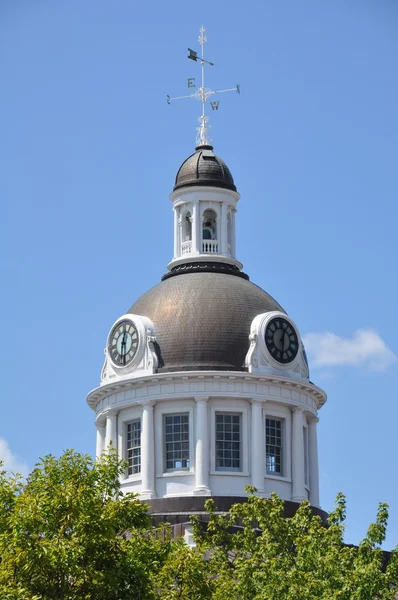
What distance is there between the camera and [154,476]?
3356 inches

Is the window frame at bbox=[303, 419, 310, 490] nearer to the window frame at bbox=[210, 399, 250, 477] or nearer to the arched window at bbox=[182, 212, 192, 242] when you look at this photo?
the window frame at bbox=[210, 399, 250, 477]

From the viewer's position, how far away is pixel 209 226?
92.3m

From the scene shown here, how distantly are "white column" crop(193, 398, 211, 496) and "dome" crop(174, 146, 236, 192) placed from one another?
38.6 feet

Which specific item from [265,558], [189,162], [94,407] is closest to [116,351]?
[94,407]

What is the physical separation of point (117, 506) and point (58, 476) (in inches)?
83.4

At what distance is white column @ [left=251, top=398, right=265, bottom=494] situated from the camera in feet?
279

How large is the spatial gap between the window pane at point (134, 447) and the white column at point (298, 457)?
6908mm

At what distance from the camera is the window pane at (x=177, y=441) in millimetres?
85625

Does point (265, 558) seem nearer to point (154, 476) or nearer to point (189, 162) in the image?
point (154, 476)

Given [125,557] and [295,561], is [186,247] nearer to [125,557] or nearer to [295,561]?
[295,561]

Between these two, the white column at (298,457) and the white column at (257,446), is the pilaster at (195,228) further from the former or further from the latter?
the white column at (298,457)

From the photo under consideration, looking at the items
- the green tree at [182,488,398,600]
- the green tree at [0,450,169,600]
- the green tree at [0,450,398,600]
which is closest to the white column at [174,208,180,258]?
the green tree at [182,488,398,600]

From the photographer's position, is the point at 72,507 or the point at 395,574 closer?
the point at 72,507

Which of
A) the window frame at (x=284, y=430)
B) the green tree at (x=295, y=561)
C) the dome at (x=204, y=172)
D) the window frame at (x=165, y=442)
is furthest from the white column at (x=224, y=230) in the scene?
the green tree at (x=295, y=561)
